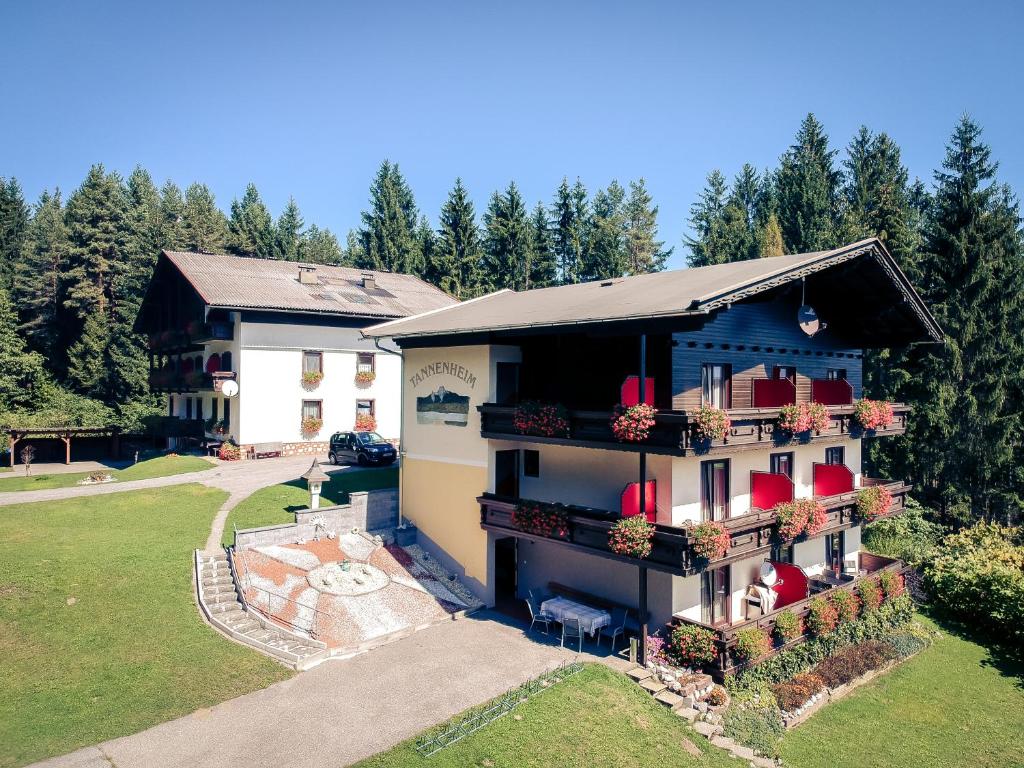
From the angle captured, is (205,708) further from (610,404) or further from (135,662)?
(610,404)

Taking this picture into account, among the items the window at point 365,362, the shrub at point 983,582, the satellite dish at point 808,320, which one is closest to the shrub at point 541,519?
the satellite dish at point 808,320

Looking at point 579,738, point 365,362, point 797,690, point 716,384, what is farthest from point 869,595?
point 365,362

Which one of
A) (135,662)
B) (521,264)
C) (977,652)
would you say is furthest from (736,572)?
(521,264)

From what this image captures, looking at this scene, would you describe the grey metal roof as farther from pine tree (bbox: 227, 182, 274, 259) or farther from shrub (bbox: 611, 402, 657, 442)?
pine tree (bbox: 227, 182, 274, 259)

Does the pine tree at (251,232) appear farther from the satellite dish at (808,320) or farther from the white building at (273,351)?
the satellite dish at (808,320)

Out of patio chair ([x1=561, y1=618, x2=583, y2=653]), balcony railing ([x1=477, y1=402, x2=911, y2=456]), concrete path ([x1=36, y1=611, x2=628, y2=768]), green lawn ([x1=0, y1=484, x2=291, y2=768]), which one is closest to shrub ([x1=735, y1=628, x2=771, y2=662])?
concrete path ([x1=36, y1=611, x2=628, y2=768])

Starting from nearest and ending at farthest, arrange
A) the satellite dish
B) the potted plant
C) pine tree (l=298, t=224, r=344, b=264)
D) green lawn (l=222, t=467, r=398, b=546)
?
1. the satellite dish
2. the potted plant
3. green lawn (l=222, t=467, r=398, b=546)
4. pine tree (l=298, t=224, r=344, b=264)
